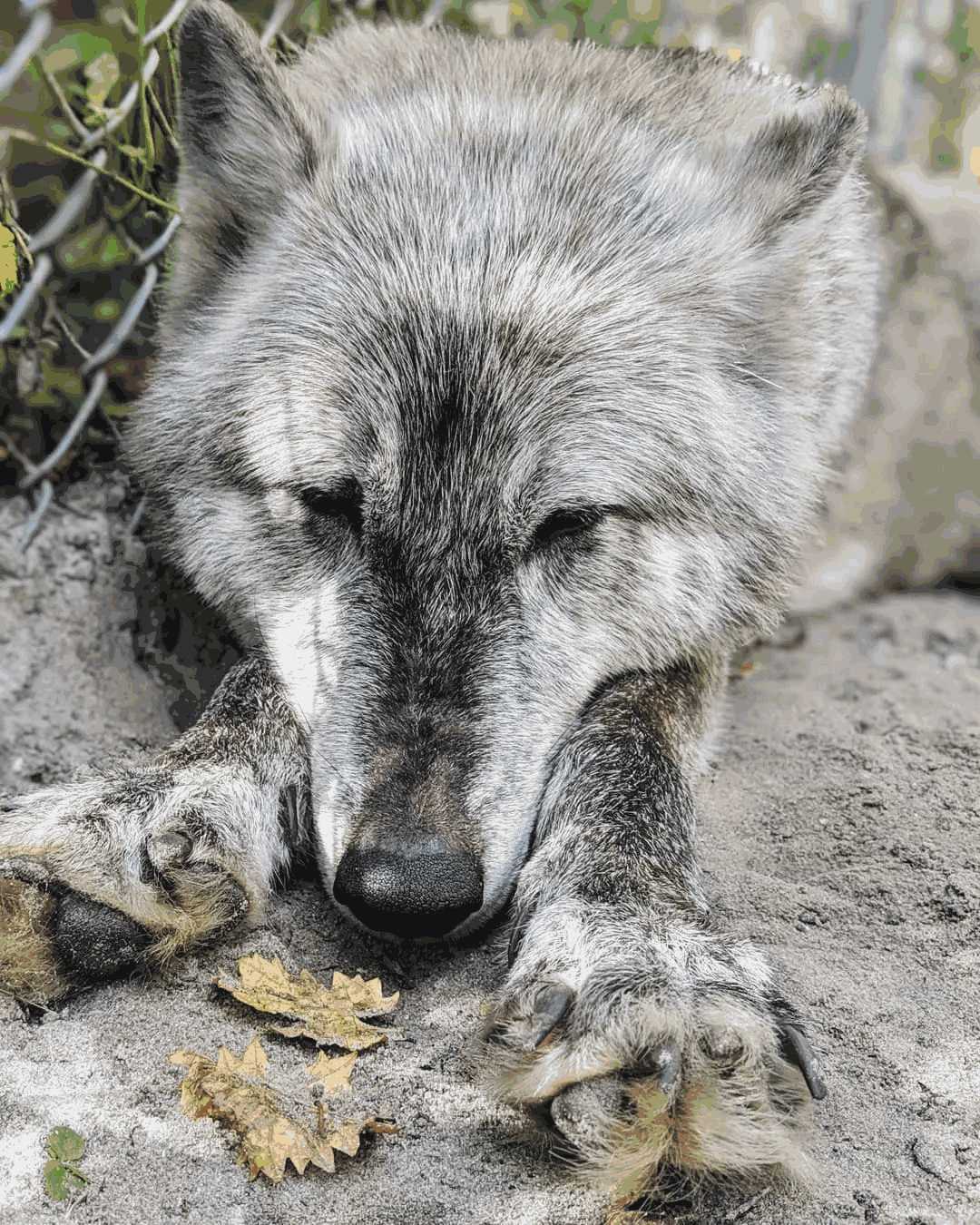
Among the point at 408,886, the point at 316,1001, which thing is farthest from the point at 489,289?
the point at 316,1001

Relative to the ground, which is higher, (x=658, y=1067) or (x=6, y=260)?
(x=6, y=260)

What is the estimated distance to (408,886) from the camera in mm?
2256

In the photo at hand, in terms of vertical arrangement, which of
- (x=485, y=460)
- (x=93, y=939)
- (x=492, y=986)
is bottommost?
(x=492, y=986)

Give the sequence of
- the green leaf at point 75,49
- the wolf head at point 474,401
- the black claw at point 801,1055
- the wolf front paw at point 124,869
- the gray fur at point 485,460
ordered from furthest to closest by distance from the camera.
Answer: the green leaf at point 75,49
the wolf head at point 474,401
the gray fur at point 485,460
the wolf front paw at point 124,869
the black claw at point 801,1055

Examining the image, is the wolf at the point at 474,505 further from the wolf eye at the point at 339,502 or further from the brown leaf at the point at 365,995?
the brown leaf at the point at 365,995

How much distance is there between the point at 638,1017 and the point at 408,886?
0.53m

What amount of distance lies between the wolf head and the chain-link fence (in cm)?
43

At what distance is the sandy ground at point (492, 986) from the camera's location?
187 centimetres

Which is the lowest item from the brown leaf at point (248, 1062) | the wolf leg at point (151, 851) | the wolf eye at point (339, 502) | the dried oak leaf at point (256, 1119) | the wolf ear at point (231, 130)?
Result: the brown leaf at point (248, 1062)

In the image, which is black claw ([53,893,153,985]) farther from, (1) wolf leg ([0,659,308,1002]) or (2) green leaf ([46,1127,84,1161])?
(2) green leaf ([46,1127,84,1161])

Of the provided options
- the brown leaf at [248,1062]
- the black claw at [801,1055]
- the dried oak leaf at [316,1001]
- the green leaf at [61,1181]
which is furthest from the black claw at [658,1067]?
the green leaf at [61,1181]

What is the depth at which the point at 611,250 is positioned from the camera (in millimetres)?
2865

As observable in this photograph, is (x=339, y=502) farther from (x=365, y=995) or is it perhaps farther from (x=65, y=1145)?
(x=65, y=1145)

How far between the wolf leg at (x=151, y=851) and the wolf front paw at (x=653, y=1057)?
66cm
